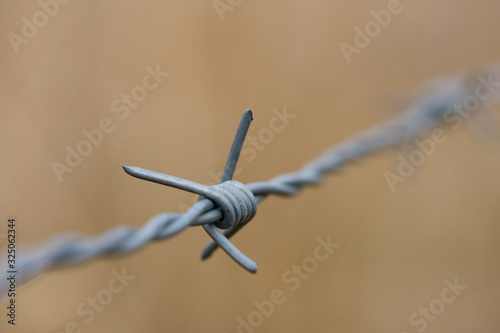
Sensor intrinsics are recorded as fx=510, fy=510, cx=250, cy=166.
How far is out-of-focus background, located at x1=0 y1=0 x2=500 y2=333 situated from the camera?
1.60 m

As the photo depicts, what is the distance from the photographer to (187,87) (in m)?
1.67

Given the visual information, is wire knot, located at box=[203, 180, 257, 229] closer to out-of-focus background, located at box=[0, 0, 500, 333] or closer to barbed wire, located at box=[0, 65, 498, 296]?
barbed wire, located at box=[0, 65, 498, 296]

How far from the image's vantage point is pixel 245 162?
64.8 inches

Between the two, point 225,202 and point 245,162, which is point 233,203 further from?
point 245,162

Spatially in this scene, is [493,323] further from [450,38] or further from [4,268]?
[4,268]

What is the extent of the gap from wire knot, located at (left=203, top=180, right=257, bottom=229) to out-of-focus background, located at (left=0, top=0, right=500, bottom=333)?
3.53 feet

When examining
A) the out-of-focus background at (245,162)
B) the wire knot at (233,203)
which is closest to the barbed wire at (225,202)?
the wire knot at (233,203)

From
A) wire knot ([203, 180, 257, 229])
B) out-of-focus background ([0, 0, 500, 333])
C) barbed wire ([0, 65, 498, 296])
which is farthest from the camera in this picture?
out-of-focus background ([0, 0, 500, 333])

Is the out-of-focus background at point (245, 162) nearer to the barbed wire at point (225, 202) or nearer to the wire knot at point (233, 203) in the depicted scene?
the barbed wire at point (225, 202)

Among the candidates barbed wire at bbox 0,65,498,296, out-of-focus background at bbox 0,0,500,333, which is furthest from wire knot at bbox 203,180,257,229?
out-of-focus background at bbox 0,0,500,333

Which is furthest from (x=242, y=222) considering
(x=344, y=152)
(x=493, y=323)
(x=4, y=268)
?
(x=493, y=323)

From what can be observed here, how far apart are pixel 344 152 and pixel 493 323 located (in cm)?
120

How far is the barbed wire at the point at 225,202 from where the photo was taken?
0.37 metres

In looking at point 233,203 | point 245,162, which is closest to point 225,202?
point 233,203
